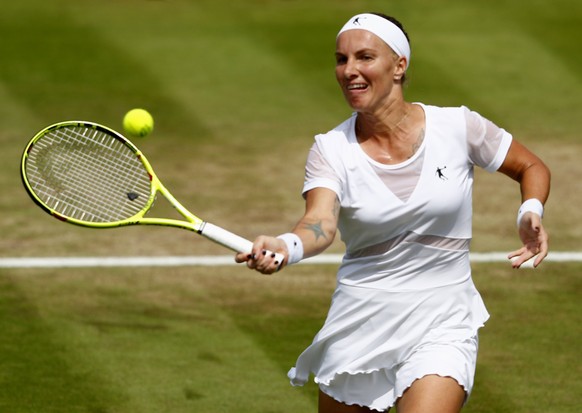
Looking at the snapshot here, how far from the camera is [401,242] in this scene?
23.3 ft

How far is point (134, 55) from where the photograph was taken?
16828 millimetres

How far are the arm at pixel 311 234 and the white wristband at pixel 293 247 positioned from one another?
0.02 meters

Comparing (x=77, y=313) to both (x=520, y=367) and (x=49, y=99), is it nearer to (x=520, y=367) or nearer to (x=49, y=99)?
(x=520, y=367)

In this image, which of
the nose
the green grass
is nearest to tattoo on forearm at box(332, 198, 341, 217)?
the nose

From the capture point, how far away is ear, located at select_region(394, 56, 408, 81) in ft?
23.8

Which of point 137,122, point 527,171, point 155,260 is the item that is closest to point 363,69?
point 527,171

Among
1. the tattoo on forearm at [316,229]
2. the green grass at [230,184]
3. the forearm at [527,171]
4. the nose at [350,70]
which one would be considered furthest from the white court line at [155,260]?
the tattoo on forearm at [316,229]

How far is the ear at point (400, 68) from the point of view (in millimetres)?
7242

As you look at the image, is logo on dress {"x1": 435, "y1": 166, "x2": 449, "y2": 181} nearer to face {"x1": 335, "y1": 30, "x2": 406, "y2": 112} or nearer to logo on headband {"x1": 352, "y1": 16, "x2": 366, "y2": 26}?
face {"x1": 335, "y1": 30, "x2": 406, "y2": 112}

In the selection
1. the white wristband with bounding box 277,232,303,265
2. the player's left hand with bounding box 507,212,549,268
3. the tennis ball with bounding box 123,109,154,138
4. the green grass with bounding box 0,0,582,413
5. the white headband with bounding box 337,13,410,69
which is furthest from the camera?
the green grass with bounding box 0,0,582,413

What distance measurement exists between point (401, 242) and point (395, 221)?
0.13 m

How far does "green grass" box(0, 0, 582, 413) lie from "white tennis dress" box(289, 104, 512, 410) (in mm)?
2087

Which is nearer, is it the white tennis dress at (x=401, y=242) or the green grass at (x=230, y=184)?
the white tennis dress at (x=401, y=242)

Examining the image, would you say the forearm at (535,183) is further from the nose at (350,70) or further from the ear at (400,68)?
the nose at (350,70)
